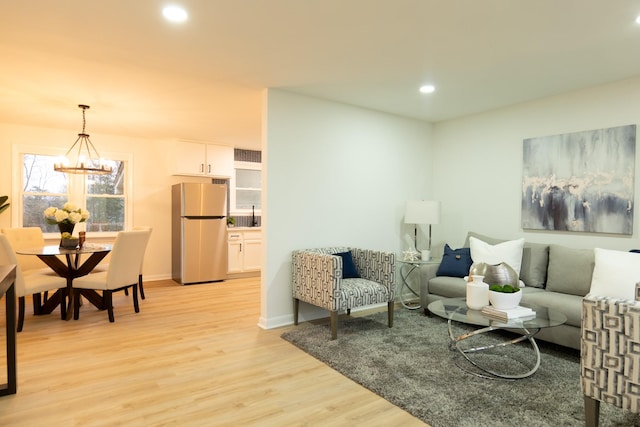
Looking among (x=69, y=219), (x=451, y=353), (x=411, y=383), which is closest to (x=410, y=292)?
(x=451, y=353)

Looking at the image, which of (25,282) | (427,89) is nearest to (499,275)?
(427,89)

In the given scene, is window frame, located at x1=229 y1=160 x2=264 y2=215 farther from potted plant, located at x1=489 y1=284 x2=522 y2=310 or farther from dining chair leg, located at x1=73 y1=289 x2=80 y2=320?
potted plant, located at x1=489 y1=284 x2=522 y2=310

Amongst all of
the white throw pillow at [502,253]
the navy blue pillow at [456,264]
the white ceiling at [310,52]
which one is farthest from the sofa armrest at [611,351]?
the navy blue pillow at [456,264]

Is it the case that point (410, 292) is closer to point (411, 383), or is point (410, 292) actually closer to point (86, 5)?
point (411, 383)

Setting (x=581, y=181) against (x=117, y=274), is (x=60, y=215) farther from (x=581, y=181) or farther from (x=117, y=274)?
(x=581, y=181)

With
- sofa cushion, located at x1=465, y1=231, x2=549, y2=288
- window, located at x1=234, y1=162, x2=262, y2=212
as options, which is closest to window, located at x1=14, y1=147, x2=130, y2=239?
window, located at x1=234, y1=162, x2=262, y2=212

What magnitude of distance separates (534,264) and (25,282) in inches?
199

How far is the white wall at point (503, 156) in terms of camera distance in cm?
351

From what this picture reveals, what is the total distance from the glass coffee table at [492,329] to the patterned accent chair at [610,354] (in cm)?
63

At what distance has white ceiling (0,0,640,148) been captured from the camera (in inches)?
90.0

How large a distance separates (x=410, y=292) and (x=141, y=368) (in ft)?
10.9

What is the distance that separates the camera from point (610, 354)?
5.82ft

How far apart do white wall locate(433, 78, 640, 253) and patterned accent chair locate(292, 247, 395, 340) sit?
155 cm

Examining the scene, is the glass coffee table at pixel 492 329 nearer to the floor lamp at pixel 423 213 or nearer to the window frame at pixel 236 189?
the floor lamp at pixel 423 213
